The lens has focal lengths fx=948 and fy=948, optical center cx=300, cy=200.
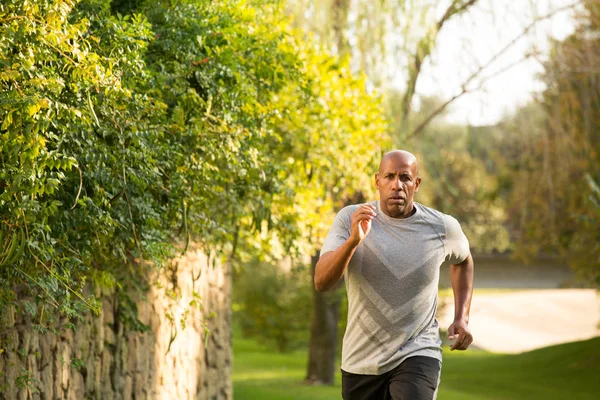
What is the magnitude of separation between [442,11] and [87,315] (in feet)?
28.4

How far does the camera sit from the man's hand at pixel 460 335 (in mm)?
4957

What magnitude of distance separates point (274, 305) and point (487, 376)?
6.74m

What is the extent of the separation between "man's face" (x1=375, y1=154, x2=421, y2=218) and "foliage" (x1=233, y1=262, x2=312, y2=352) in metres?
20.2

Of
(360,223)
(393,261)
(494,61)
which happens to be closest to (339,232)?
(393,261)

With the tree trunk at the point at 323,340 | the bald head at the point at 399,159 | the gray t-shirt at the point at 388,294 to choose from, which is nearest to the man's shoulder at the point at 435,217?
the gray t-shirt at the point at 388,294

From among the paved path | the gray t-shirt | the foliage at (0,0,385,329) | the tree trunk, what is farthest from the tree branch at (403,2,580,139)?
the paved path

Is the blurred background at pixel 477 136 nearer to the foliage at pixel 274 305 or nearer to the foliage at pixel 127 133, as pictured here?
the foliage at pixel 274 305

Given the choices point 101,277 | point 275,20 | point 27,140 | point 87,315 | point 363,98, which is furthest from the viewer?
point 363,98

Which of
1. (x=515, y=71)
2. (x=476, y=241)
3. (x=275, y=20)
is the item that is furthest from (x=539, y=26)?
(x=476, y=241)

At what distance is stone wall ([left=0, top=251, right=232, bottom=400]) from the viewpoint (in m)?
6.54

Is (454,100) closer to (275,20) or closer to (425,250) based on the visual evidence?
(275,20)

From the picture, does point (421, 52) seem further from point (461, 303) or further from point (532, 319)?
point (532, 319)

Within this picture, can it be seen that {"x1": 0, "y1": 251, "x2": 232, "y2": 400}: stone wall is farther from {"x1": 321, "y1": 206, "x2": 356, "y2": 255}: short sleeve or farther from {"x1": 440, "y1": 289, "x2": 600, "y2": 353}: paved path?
{"x1": 440, "y1": 289, "x2": 600, "y2": 353}: paved path

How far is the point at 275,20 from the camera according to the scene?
9.25 metres
